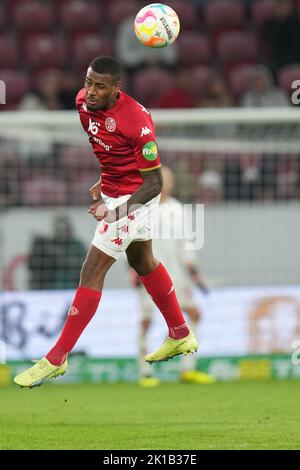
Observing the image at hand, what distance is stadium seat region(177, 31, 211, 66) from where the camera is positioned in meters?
20.5

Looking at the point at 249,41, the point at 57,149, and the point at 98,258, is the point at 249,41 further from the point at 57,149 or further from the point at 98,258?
the point at 98,258

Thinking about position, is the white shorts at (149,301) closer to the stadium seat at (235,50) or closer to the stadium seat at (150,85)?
the stadium seat at (150,85)

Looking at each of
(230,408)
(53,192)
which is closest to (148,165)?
(230,408)

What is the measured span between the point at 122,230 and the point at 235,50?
11.7 m

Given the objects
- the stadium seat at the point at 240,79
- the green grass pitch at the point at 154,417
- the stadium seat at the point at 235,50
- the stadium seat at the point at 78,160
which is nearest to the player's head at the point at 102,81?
the green grass pitch at the point at 154,417

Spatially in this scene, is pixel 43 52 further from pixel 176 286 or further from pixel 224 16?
pixel 176 286

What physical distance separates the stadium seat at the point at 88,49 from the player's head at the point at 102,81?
1134 cm

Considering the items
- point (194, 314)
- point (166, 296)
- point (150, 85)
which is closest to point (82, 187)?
point (194, 314)

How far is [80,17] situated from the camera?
2103 cm

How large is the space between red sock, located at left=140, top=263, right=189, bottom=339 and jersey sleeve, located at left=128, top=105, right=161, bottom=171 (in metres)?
0.90

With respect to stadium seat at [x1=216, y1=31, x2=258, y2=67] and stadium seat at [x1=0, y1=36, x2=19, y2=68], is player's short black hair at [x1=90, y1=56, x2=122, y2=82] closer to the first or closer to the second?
stadium seat at [x1=0, y1=36, x2=19, y2=68]

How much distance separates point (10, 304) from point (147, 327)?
5.34ft

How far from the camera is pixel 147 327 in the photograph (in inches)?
565

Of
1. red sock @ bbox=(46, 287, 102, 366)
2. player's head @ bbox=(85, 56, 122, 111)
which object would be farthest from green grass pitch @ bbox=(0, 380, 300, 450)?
player's head @ bbox=(85, 56, 122, 111)
